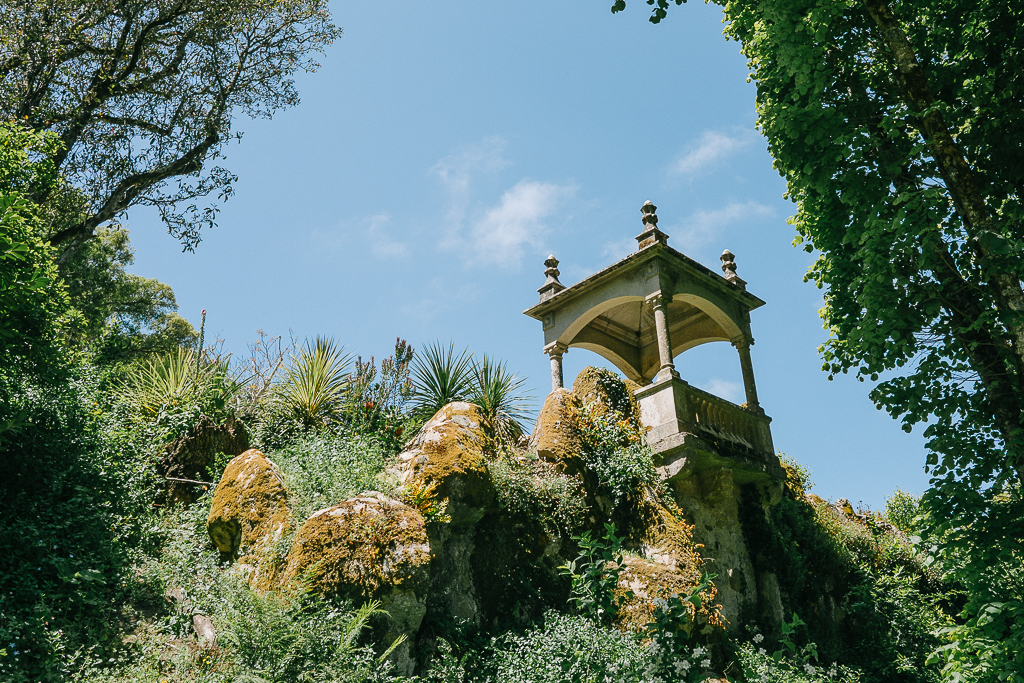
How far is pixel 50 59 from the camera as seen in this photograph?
13953 mm

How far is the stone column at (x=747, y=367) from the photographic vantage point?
47.5 feet

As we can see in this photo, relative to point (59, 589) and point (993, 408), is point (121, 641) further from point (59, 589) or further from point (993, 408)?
point (993, 408)

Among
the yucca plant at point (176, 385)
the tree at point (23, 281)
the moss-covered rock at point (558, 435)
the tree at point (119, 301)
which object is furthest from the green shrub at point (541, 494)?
the tree at point (119, 301)

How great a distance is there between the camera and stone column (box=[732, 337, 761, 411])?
14.5 meters

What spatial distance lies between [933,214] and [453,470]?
5.95 metres

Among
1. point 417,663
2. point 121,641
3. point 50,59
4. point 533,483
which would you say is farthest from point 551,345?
point 50,59

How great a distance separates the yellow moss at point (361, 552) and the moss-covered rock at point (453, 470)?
800mm

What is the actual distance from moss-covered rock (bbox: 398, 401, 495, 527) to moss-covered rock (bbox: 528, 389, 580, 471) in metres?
1.39

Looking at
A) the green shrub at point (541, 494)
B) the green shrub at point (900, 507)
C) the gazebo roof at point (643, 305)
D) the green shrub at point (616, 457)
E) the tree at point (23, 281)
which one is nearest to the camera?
the tree at point (23, 281)

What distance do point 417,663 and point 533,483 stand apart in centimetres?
314

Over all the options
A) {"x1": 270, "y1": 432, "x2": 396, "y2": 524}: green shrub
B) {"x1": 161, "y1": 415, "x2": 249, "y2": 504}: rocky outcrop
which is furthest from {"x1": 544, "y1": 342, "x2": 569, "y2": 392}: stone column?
{"x1": 161, "y1": 415, "x2": 249, "y2": 504}: rocky outcrop

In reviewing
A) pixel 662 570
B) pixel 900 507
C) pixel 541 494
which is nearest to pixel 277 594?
pixel 541 494

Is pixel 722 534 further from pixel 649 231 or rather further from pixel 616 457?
pixel 649 231

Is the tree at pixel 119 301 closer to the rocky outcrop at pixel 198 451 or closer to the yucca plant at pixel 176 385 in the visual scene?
the yucca plant at pixel 176 385
